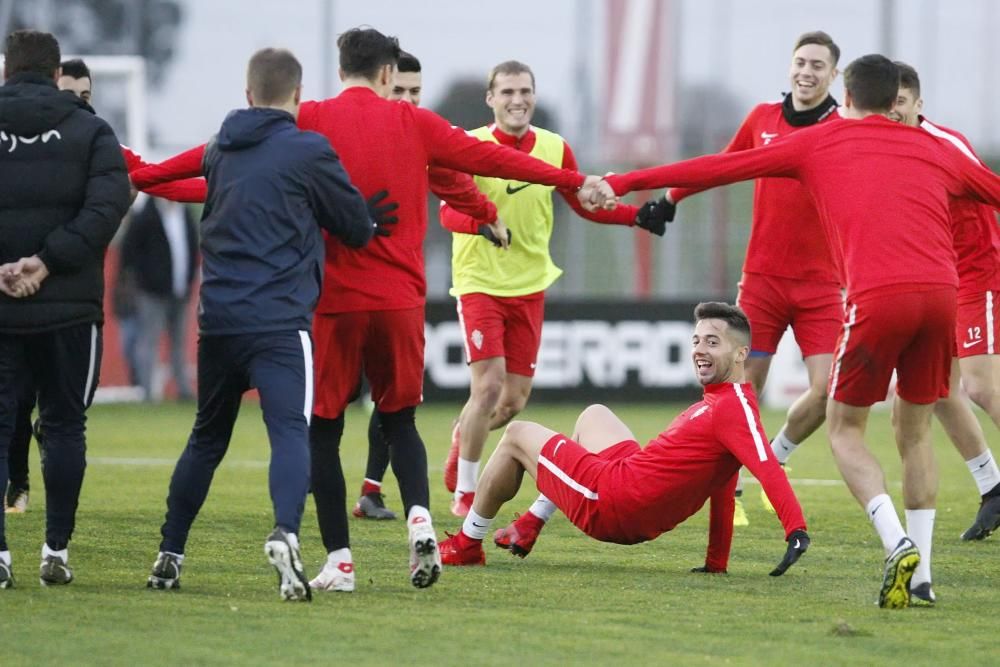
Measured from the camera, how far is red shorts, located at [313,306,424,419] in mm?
6910

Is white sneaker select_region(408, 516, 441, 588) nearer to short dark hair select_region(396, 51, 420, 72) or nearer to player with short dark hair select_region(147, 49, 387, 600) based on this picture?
player with short dark hair select_region(147, 49, 387, 600)

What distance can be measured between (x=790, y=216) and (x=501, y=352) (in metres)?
1.77

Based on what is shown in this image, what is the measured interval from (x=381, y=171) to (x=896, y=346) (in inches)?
82.7

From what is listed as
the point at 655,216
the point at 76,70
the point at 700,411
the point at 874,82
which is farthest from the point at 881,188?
the point at 76,70

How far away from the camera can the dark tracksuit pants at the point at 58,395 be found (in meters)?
6.79

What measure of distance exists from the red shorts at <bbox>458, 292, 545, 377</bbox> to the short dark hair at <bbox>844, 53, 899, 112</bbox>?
342cm

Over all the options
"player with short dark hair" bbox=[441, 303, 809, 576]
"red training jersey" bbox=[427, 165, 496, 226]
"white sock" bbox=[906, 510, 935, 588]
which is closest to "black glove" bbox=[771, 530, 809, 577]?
"player with short dark hair" bbox=[441, 303, 809, 576]

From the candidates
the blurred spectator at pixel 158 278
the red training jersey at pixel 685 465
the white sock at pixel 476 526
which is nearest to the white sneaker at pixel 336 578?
the white sock at pixel 476 526

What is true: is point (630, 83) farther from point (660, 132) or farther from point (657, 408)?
point (657, 408)

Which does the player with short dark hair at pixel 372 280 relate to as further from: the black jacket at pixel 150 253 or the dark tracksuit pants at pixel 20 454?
the black jacket at pixel 150 253

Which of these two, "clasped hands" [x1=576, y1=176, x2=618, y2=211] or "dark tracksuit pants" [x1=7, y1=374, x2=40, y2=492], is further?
"dark tracksuit pants" [x1=7, y1=374, x2=40, y2=492]

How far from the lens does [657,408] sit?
62.0 ft

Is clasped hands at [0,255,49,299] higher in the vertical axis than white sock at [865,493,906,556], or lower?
higher

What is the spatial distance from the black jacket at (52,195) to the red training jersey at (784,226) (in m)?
3.62
